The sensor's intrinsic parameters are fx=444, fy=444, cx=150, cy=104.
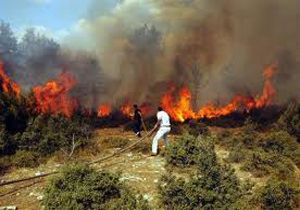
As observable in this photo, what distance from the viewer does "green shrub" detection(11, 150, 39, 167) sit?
16.8 m

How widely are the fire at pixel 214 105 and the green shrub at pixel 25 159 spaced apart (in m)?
14.1

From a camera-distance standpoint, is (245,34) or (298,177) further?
(245,34)

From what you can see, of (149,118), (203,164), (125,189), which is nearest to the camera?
(125,189)

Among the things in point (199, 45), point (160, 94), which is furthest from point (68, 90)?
point (199, 45)

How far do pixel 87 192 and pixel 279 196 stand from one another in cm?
538

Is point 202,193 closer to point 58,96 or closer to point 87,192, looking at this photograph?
point 87,192

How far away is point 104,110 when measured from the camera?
33.6 metres

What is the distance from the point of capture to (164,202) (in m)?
12.2

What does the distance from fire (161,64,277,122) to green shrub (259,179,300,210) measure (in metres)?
17.1

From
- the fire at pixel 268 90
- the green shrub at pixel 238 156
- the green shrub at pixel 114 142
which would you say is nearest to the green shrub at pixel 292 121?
the fire at pixel 268 90

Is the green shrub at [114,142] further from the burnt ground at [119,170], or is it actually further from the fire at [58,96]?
the fire at [58,96]

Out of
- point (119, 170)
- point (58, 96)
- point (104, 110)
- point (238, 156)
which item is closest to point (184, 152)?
point (119, 170)

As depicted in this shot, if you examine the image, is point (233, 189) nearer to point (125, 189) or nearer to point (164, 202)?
point (164, 202)

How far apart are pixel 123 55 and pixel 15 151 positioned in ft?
74.5
